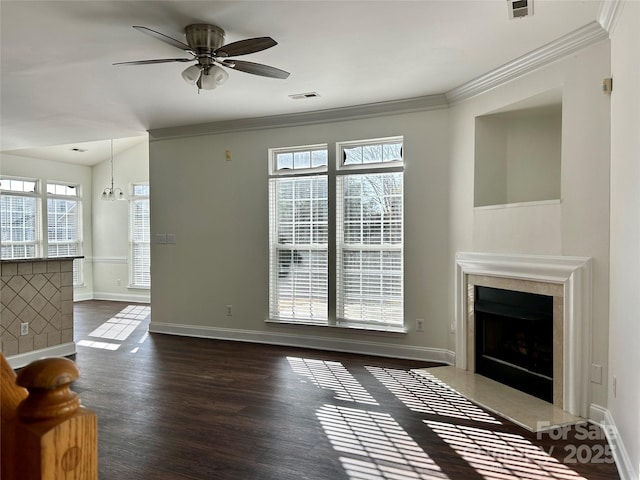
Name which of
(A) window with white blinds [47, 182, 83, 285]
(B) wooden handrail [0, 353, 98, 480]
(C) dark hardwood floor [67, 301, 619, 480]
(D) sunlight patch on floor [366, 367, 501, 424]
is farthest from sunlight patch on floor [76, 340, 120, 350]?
(B) wooden handrail [0, 353, 98, 480]

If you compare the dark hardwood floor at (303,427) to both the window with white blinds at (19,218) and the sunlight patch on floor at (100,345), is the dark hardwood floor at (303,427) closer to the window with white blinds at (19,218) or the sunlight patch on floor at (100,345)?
the sunlight patch on floor at (100,345)

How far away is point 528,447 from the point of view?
2746mm

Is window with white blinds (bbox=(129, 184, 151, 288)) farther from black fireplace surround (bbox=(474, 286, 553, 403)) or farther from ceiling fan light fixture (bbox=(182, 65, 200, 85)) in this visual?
black fireplace surround (bbox=(474, 286, 553, 403))

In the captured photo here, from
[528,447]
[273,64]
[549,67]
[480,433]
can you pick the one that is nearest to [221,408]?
[480,433]

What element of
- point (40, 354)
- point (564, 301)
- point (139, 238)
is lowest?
point (40, 354)

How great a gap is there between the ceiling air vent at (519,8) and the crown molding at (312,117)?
1791 mm

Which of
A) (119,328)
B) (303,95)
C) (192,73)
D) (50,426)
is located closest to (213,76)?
(192,73)

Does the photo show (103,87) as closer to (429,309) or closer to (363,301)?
(363,301)

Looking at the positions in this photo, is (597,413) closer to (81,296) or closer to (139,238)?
(139,238)

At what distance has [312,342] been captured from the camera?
17.0 ft

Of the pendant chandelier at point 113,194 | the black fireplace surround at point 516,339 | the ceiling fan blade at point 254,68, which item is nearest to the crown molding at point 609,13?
the black fireplace surround at point 516,339

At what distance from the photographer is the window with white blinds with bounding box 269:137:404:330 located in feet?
15.9

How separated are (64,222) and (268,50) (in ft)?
24.9

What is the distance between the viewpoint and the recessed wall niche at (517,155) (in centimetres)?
396
